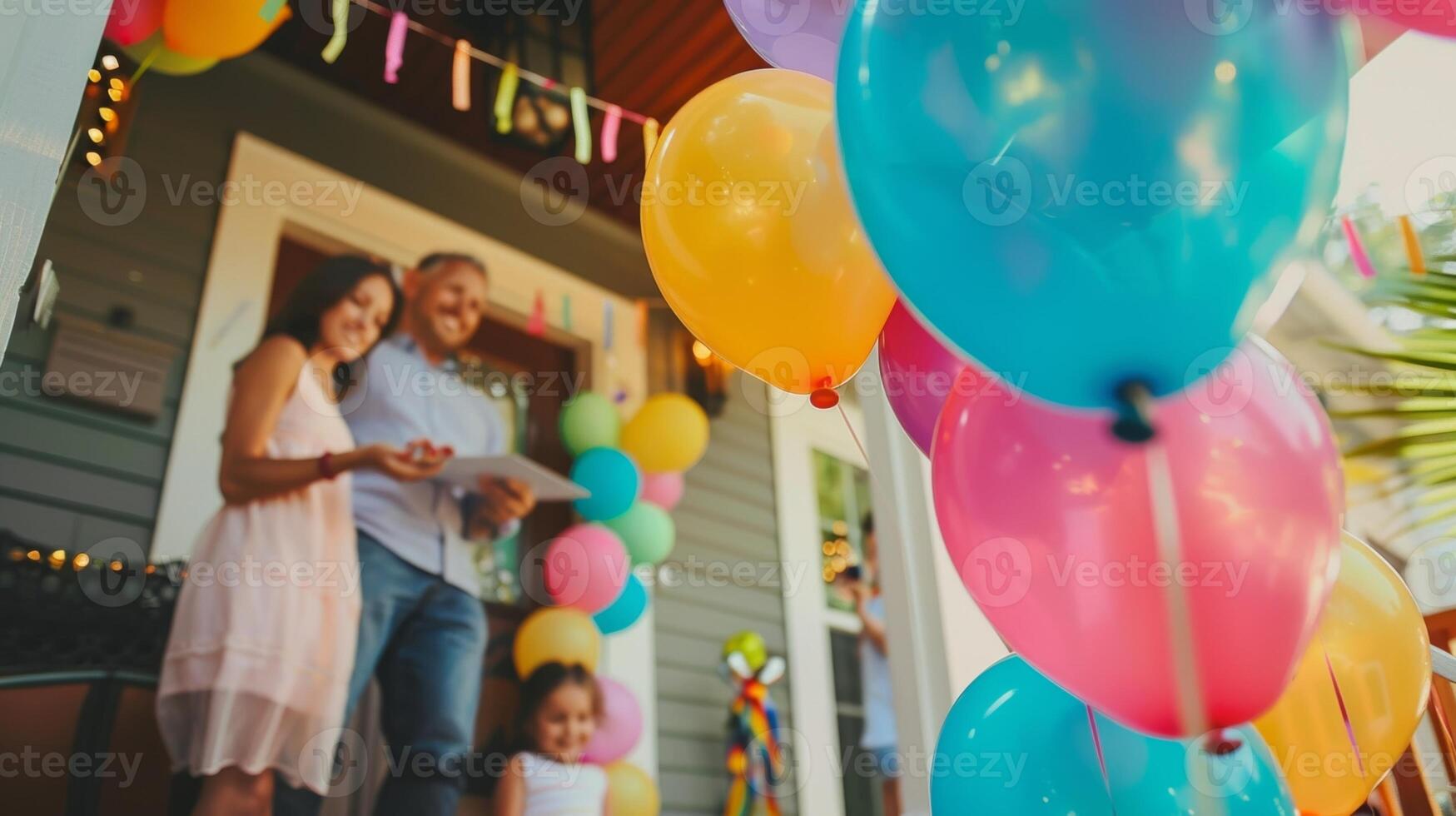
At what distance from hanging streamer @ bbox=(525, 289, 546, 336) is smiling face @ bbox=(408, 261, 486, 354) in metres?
0.26

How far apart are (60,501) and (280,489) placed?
47 centimetres

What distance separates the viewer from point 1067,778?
0.94 m

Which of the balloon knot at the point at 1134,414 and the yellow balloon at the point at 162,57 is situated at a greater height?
the yellow balloon at the point at 162,57

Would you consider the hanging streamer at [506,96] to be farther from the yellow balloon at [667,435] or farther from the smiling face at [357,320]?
the yellow balloon at [667,435]

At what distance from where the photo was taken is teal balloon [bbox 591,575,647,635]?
3.11 metres

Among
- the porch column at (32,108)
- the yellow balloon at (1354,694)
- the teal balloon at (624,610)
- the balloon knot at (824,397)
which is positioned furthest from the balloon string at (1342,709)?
the teal balloon at (624,610)

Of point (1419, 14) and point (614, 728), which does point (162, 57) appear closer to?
point (614, 728)

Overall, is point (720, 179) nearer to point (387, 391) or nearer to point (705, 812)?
point (387, 391)

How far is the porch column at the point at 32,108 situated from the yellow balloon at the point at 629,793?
2188 millimetres

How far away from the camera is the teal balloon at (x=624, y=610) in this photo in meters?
3.11

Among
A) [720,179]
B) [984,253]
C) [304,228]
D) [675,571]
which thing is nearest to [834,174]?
[720,179]

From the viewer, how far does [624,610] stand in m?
3.14

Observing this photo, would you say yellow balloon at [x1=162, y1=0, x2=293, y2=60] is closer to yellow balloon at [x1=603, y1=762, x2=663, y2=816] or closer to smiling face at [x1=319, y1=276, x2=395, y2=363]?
smiling face at [x1=319, y1=276, x2=395, y2=363]

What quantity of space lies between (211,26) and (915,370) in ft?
5.89
